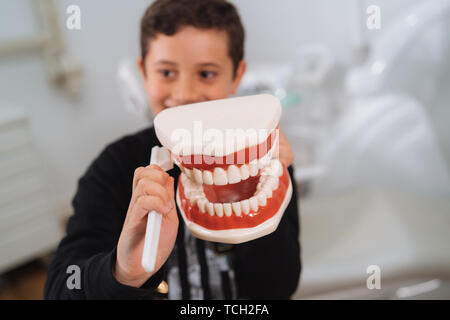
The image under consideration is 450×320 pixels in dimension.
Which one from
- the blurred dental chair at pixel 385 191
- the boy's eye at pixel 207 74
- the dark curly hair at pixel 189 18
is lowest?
the blurred dental chair at pixel 385 191

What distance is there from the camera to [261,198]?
31 centimetres

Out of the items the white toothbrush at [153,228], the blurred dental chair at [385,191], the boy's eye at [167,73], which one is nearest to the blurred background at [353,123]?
the blurred dental chair at [385,191]

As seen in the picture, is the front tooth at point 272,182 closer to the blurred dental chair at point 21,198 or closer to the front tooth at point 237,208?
the front tooth at point 237,208

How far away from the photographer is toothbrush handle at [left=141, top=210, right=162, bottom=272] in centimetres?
26

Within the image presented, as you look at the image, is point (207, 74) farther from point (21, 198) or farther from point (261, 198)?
point (21, 198)

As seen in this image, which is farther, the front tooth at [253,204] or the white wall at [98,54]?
the white wall at [98,54]

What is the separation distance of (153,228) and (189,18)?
0.23m

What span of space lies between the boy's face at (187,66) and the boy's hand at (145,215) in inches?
5.1

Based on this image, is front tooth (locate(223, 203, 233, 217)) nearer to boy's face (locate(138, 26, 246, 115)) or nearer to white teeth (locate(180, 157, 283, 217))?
white teeth (locate(180, 157, 283, 217))

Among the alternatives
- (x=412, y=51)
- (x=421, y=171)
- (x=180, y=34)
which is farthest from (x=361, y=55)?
(x=180, y=34)

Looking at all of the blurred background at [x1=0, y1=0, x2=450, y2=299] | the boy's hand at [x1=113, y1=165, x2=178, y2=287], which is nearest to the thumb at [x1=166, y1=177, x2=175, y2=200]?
the boy's hand at [x1=113, y1=165, x2=178, y2=287]

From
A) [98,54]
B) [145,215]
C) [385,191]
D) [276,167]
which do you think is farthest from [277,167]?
[98,54]

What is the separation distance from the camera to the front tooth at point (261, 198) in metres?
0.31
